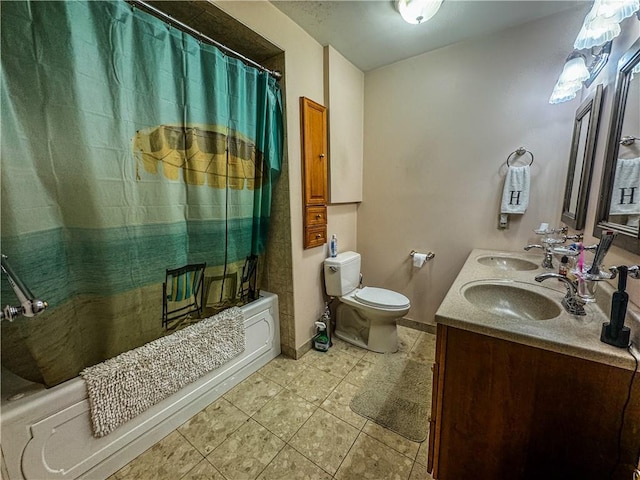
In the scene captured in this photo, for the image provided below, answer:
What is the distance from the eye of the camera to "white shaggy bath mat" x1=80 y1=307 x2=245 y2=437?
3.64 ft

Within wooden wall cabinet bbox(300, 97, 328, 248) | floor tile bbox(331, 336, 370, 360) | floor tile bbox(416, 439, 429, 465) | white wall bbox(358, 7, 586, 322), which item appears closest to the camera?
Result: floor tile bbox(416, 439, 429, 465)

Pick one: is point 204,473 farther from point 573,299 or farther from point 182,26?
point 182,26

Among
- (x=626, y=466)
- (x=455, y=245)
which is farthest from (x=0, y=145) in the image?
(x=455, y=245)

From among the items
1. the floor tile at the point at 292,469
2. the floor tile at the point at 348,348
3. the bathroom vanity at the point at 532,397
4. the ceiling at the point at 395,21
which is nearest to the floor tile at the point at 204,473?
the floor tile at the point at 292,469

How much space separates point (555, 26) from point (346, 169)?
162 centimetres

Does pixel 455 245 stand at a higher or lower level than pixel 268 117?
lower

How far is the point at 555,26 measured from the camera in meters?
1.62

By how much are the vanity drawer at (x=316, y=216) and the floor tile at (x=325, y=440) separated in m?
1.26

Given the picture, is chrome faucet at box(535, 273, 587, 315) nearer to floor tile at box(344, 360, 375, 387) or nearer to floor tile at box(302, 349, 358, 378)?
floor tile at box(344, 360, 375, 387)

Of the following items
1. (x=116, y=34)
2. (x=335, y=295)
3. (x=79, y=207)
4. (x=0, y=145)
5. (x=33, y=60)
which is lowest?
(x=335, y=295)

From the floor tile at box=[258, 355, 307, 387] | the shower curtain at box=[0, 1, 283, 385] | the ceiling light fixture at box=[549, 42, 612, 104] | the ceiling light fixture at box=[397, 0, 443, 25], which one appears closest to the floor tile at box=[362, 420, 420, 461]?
the floor tile at box=[258, 355, 307, 387]

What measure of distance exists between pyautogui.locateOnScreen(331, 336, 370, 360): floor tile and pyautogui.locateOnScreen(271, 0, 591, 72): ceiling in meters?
2.41

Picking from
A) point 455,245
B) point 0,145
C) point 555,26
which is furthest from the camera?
point 455,245

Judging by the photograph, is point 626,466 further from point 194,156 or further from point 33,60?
point 33,60
